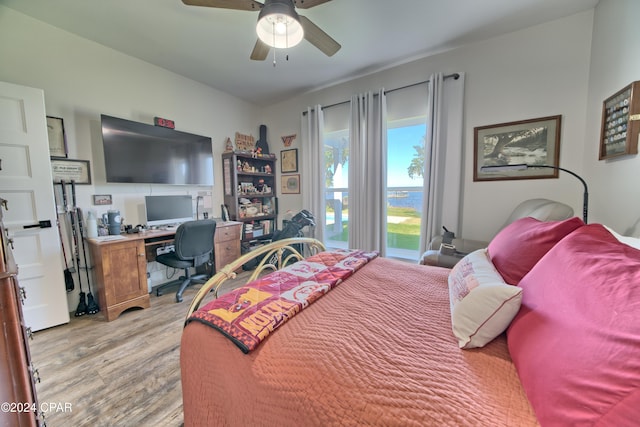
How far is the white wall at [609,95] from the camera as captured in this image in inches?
57.3

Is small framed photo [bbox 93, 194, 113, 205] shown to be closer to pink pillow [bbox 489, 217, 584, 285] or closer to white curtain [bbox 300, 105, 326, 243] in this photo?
white curtain [bbox 300, 105, 326, 243]

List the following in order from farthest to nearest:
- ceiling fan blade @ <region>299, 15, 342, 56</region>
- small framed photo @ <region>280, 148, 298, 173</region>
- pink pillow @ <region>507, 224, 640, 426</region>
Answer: small framed photo @ <region>280, 148, 298, 173</region> < ceiling fan blade @ <region>299, 15, 342, 56</region> < pink pillow @ <region>507, 224, 640, 426</region>

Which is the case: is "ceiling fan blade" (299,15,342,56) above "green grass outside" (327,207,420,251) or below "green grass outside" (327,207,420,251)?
above

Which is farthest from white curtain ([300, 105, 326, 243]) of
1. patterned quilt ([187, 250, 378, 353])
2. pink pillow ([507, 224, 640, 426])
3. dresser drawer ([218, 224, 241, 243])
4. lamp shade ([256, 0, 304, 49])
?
pink pillow ([507, 224, 640, 426])

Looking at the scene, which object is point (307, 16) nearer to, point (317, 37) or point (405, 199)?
point (317, 37)

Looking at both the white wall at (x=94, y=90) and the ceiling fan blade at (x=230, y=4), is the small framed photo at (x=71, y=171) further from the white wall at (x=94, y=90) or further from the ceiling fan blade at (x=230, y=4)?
the ceiling fan blade at (x=230, y=4)

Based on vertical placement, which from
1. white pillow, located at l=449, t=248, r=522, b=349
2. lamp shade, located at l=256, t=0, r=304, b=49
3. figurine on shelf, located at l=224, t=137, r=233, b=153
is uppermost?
lamp shade, located at l=256, t=0, r=304, b=49

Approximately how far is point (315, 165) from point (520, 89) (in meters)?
2.41

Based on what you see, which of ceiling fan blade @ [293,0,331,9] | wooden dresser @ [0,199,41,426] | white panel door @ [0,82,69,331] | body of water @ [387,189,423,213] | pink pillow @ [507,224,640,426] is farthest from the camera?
body of water @ [387,189,423,213]

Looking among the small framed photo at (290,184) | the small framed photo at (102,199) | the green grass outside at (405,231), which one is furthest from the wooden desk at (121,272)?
the green grass outside at (405,231)

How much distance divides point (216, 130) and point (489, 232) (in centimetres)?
383

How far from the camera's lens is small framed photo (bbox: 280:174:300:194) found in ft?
12.8

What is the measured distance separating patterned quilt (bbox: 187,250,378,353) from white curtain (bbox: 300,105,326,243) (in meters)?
1.97

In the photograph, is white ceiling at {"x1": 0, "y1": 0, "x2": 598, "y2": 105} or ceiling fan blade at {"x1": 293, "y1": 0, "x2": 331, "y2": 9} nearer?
ceiling fan blade at {"x1": 293, "y1": 0, "x2": 331, "y2": 9}
